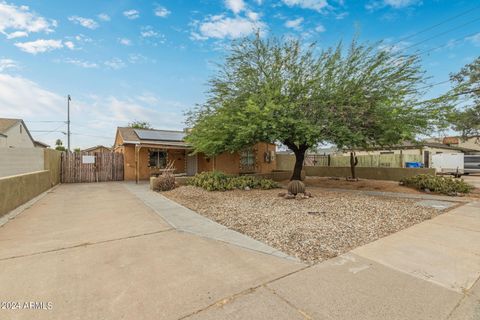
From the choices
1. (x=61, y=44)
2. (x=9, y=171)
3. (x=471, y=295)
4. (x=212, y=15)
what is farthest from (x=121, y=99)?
(x=471, y=295)

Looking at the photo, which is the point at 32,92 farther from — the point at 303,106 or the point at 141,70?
the point at 303,106

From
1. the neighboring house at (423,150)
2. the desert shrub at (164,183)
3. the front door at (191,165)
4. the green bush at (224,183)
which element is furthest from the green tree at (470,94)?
the front door at (191,165)

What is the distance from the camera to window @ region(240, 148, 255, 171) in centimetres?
1873

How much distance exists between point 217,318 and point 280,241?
7.31 feet

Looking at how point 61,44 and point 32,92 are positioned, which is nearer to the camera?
point 61,44

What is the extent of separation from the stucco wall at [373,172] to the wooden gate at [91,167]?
1432 centimetres

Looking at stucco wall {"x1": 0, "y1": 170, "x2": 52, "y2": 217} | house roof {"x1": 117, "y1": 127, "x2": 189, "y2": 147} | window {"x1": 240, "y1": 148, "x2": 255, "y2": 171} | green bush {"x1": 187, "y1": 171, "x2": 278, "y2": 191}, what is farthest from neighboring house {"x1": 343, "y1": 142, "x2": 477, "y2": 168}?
stucco wall {"x1": 0, "y1": 170, "x2": 52, "y2": 217}

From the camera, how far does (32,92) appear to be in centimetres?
1499

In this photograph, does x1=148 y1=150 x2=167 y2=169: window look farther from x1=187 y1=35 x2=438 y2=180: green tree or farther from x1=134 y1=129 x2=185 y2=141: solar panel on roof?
x1=187 y1=35 x2=438 y2=180: green tree

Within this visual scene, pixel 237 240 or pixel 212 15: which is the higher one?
pixel 212 15

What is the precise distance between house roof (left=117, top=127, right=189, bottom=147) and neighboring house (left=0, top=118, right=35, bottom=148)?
1078cm

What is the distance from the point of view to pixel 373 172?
15273 millimetres

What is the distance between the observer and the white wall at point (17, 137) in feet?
68.9

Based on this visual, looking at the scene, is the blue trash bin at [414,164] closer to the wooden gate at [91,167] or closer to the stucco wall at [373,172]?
the stucco wall at [373,172]
